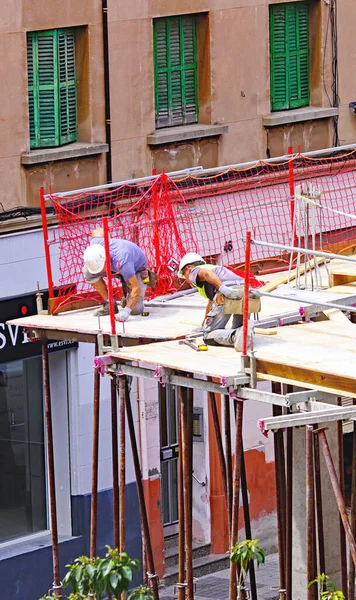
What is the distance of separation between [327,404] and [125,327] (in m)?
3.70

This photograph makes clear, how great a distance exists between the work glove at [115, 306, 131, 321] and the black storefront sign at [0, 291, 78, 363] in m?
3.00

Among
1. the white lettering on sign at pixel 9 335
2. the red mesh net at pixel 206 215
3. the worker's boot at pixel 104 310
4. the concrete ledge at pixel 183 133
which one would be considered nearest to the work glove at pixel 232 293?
the worker's boot at pixel 104 310

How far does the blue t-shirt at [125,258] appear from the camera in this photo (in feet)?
63.8

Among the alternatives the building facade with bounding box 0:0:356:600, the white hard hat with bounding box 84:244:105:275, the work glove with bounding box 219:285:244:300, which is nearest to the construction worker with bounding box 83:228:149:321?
the white hard hat with bounding box 84:244:105:275

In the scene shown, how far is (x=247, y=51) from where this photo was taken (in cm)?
2611

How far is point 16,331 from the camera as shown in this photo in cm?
2247

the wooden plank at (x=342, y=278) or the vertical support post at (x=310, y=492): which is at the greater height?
the wooden plank at (x=342, y=278)

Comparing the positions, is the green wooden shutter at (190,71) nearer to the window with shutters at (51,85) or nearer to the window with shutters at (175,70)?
the window with shutters at (175,70)

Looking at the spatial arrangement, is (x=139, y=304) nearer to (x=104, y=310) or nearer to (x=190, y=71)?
(x=104, y=310)

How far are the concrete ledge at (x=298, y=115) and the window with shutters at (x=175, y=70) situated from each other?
4.32 ft

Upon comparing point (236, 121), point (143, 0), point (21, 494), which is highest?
point (143, 0)

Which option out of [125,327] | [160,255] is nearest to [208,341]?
[125,327]

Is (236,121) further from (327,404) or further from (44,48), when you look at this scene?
(327,404)

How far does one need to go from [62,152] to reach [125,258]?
4.20 m
